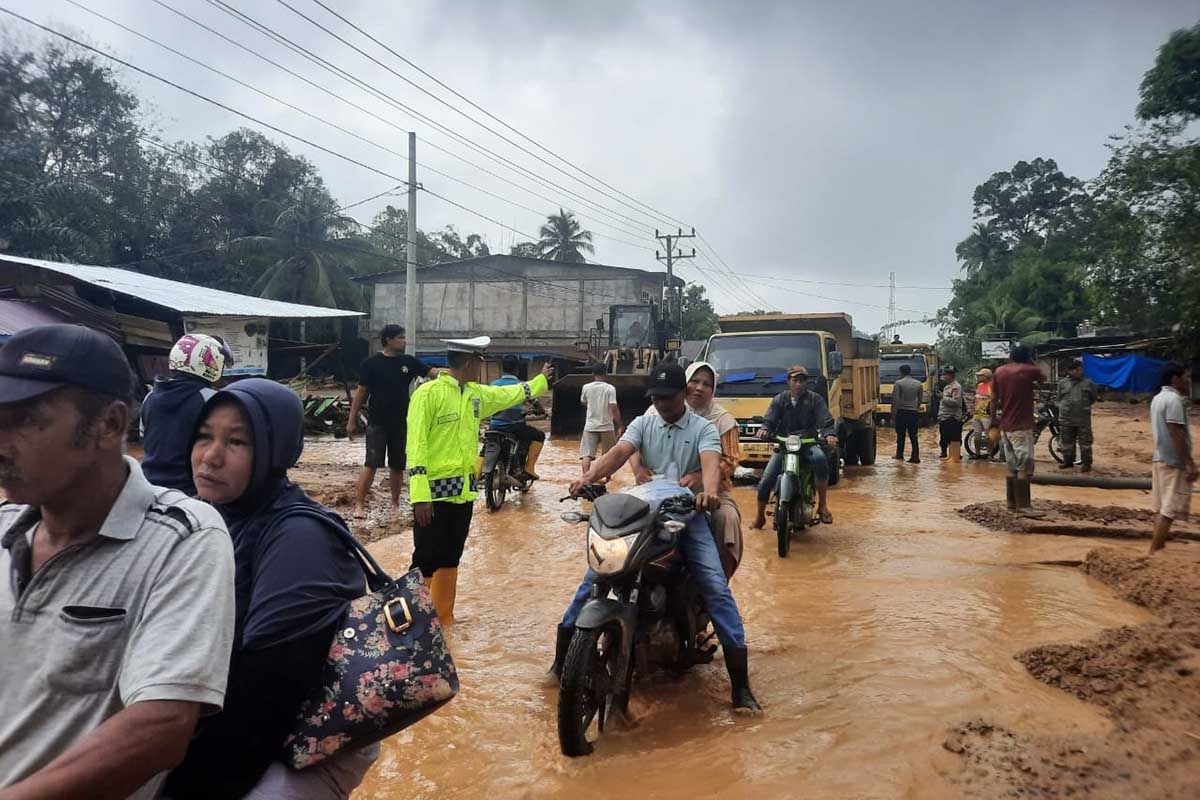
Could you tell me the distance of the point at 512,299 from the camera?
3644cm

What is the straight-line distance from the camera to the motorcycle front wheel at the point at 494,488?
9.05m

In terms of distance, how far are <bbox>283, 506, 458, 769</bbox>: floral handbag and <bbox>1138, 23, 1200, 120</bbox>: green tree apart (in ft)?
101

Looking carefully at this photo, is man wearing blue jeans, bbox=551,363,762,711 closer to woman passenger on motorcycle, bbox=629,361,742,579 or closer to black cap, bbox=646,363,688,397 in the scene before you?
black cap, bbox=646,363,688,397

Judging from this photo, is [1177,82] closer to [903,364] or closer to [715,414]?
[903,364]

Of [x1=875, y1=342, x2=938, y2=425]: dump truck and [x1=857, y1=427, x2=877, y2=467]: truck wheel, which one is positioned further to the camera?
[x1=875, y1=342, x2=938, y2=425]: dump truck

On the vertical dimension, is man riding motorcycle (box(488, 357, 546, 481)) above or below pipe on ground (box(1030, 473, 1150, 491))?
above

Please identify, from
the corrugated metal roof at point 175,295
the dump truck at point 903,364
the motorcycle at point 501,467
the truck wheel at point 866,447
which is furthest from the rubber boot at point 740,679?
the dump truck at point 903,364

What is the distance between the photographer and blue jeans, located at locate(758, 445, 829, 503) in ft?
25.0

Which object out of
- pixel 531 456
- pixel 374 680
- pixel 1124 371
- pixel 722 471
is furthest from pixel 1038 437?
pixel 1124 371

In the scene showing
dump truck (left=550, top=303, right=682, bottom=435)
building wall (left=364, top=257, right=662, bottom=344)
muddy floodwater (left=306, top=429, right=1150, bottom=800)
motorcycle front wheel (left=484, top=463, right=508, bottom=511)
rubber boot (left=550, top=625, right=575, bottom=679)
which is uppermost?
building wall (left=364, top=257, right=662, bottom=344)

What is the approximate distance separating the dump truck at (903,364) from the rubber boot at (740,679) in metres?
16.9

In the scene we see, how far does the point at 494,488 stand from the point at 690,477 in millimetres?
5256

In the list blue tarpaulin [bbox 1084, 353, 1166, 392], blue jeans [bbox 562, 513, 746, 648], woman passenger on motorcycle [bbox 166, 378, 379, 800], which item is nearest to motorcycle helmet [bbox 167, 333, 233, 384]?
woman passenger on motorcycle [bbox 166, 378, 379, 800]

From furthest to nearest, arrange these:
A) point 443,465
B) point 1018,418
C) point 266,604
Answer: point 1018,418
point 443,465
point 266,604
